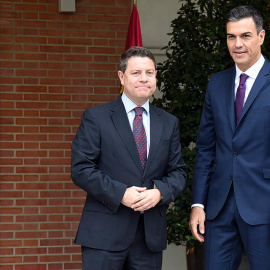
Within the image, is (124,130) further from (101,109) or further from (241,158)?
(241,158)

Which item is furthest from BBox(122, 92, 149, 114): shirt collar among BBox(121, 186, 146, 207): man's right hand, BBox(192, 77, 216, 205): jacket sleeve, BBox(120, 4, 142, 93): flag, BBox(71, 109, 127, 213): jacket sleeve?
BBox(120, 4, 142, 93): flag

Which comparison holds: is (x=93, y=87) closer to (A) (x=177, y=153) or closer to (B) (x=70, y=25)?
(B) (x=70, y=25)

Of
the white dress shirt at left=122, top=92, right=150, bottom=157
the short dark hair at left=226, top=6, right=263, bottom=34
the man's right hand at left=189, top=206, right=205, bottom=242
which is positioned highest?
the short dark hair at left=226, top=6, right=263, bottom=34

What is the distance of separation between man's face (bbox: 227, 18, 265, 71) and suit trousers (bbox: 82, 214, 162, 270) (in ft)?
3.42

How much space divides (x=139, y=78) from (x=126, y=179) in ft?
1.86

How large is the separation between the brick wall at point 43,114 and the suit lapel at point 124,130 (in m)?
2.48

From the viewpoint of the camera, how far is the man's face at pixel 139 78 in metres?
3.56

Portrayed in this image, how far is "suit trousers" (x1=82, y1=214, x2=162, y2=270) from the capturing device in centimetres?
349

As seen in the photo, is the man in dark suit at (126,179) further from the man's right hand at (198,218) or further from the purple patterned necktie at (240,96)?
the purple patterned necktie at (240,96)

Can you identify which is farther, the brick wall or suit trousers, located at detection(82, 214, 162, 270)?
the brick wall

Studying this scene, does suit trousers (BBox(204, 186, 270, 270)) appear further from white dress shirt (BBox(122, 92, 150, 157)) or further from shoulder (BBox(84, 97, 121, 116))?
shoulder (BBox(84, 97, 121, 116))

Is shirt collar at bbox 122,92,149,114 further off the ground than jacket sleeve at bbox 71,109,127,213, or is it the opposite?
shirt collar at bbox 122,92,149,114

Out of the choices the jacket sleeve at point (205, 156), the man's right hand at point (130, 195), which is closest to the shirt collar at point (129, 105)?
the jacket sleeve at point (205, 156)

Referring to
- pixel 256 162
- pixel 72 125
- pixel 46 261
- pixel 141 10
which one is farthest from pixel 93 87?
pixel 256 162
